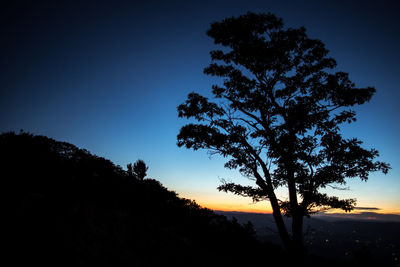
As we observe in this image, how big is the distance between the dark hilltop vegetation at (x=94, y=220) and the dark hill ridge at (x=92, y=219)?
2 cm

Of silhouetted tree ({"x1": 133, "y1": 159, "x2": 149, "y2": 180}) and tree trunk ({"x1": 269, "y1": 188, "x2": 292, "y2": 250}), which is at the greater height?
silhouetted tree ({"x1": 133, "y1": 159, "x2": 149, "y2": 180})

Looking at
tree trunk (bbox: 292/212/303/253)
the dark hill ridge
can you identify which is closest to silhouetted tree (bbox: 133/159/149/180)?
the dark hill ridge

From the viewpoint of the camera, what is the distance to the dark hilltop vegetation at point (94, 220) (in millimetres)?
3943

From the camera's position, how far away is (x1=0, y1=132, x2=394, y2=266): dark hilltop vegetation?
3943 mm

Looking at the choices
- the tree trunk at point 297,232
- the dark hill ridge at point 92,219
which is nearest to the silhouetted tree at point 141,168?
the dark hill ridge at point 92,219

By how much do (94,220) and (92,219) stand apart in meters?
0.07

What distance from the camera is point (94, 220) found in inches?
204

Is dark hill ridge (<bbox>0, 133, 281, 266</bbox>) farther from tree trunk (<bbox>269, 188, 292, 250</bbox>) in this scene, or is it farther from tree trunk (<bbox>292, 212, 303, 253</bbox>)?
tree trunk (<bbox>292, 212, 303, 253</bbox>)

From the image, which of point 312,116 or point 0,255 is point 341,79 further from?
point 0,255

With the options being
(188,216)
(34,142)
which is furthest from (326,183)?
(34,142)

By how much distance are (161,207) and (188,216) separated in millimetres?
1336

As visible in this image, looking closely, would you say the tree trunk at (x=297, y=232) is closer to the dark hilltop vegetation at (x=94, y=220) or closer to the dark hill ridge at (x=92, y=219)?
the dark hilltop vegetation at (x=94, y=220)

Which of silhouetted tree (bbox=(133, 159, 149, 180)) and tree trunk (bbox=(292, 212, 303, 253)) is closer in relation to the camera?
tree trunk (bbox=(292, 212, 303, 253))

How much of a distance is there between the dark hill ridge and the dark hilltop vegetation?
16mm
